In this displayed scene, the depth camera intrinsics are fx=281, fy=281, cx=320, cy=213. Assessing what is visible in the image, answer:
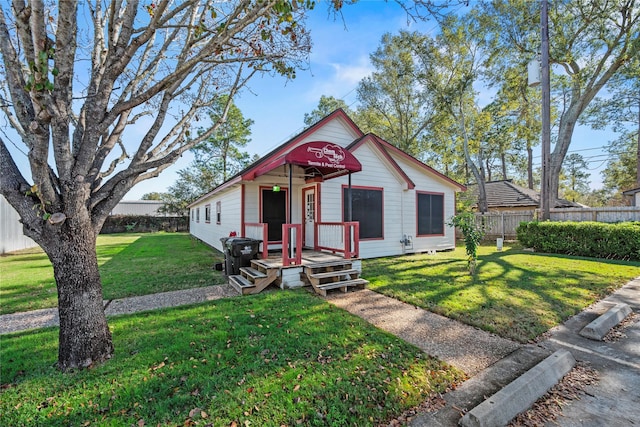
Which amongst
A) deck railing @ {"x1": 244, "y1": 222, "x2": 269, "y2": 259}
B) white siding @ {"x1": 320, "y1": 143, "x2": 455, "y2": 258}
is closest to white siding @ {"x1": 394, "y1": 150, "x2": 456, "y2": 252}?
white siding @ {"x1": 320, "y1": 143, "x2": 455, "y2": 258}

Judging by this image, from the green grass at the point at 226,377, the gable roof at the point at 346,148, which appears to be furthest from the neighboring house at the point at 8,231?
the green grass at the point at 226,377

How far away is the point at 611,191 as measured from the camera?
1583 inches

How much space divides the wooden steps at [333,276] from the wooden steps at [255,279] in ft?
2.58

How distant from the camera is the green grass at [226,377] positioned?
7.53 feet

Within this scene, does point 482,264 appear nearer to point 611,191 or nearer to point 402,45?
point 402,45

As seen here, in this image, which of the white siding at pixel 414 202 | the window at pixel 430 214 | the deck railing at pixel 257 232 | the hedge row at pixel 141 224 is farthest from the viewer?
the hedge row at pixel 141 224

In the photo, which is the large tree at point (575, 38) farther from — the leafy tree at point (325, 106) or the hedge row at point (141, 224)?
the hedge row at point (141, 224)

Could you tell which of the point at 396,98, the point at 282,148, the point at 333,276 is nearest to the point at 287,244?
the point at 333,276

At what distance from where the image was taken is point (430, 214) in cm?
1165

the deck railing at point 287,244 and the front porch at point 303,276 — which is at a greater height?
the deck railing at point 287,244

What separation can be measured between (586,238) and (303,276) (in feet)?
36.3

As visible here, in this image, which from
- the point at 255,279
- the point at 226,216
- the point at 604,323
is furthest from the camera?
the point at 226,216

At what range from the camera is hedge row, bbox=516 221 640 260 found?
9.47 metres

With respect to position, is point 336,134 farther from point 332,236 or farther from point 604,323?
point 604,323
